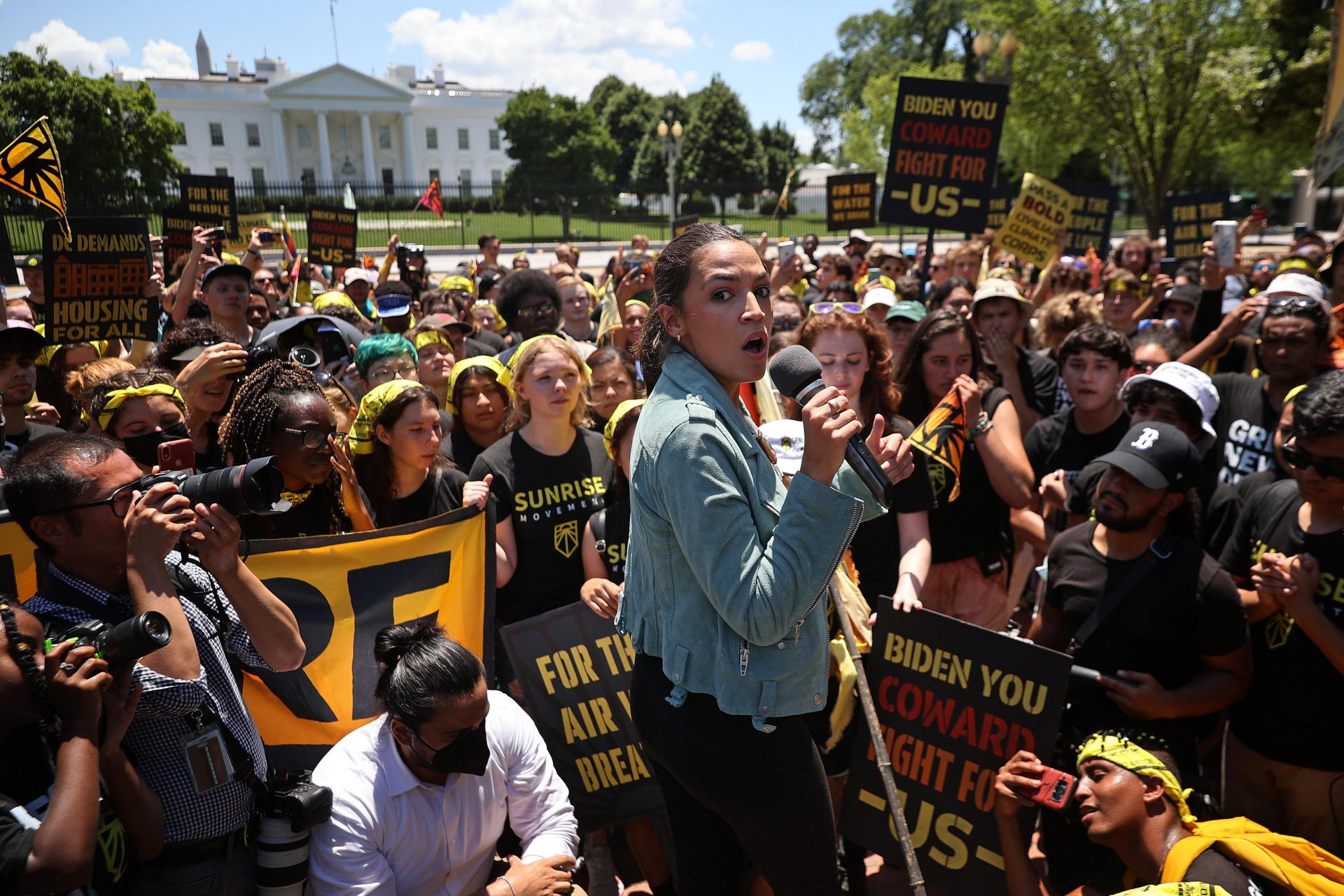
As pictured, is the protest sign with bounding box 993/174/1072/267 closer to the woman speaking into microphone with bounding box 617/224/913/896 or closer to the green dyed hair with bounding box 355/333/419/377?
the green dyed hair with bounding box 355/333/419/377

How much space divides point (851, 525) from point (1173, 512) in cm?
227

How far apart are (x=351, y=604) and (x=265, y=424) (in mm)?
757

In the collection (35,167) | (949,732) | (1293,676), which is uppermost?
(35,167)

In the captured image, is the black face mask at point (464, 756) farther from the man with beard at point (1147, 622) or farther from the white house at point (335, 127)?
the white house at point (335, 127)

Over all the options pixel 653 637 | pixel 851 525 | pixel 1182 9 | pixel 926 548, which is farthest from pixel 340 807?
pixel 1182 9

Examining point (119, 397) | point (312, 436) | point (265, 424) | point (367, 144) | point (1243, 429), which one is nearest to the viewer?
point (312, 436)

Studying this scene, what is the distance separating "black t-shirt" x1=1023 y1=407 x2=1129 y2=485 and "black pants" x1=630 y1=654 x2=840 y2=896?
3076 millimetres

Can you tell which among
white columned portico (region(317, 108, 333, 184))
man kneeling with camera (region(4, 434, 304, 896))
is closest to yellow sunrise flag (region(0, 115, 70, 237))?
Result: man kneeling with camera (region(4, 434, 304, 896))

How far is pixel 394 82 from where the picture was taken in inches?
3342

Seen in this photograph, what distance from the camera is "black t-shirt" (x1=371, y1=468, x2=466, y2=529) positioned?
13.4 feet

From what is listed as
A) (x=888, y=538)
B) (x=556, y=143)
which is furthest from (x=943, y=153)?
(x=556, y=143)

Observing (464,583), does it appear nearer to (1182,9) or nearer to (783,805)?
(783,805)

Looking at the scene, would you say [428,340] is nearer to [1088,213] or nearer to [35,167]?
[35,167]

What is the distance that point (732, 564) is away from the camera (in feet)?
5.88
